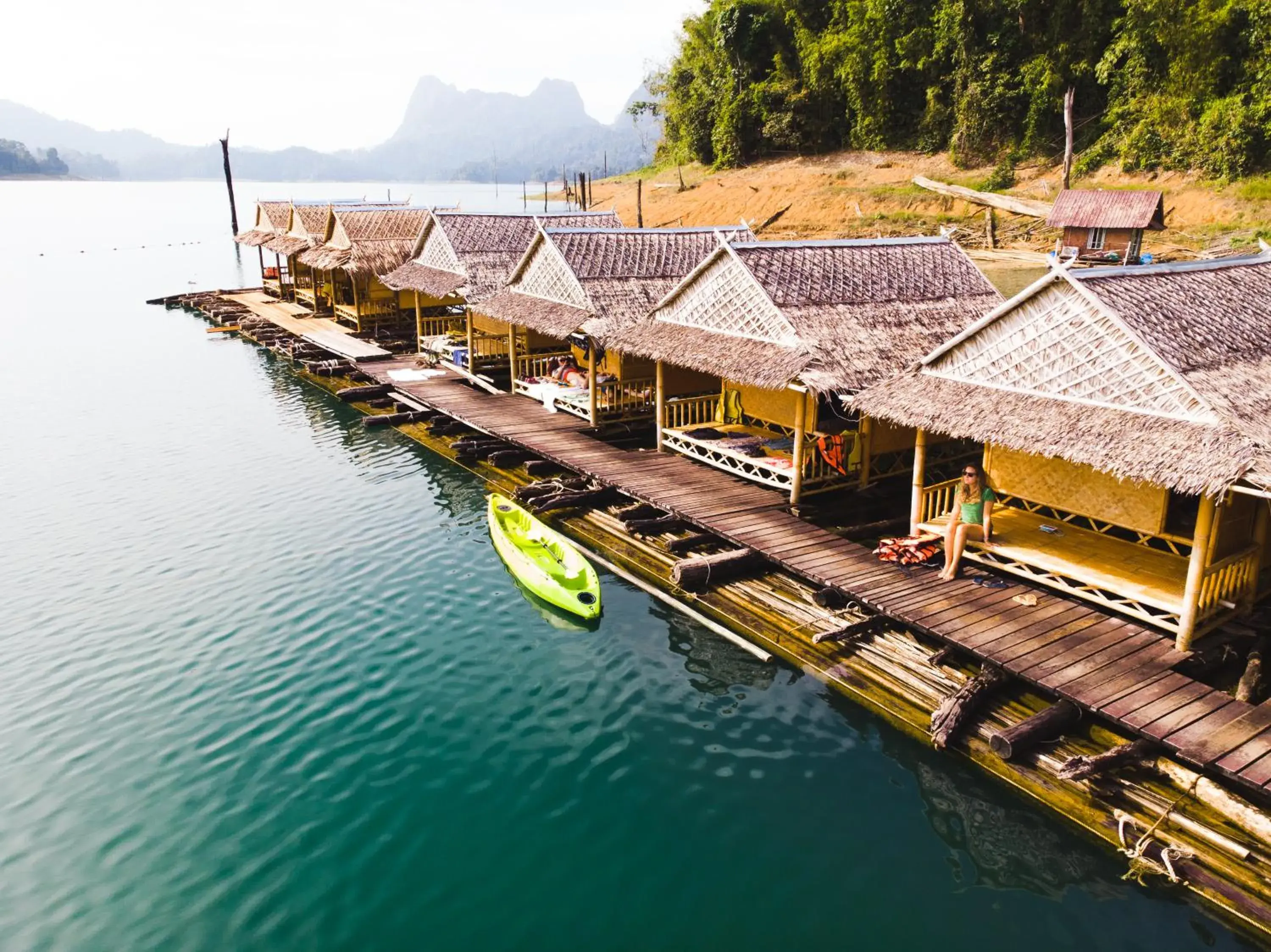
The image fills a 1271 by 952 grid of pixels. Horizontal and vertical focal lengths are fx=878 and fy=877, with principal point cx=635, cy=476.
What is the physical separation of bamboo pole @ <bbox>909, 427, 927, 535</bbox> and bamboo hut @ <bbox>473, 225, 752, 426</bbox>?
8703mm

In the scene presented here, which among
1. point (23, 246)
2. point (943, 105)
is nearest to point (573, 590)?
point (943, 105)

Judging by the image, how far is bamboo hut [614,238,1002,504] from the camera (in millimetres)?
17953

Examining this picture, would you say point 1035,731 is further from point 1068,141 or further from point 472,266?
point 1068,141

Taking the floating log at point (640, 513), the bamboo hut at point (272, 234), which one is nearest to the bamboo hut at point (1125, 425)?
the floating log at point (640, 513)

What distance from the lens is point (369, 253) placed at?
38.6 m

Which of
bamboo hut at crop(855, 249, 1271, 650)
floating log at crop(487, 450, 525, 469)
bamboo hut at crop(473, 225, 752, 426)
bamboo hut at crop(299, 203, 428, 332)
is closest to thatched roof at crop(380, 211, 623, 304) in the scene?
bamboo hut at crop(299, 203, 428, 332)

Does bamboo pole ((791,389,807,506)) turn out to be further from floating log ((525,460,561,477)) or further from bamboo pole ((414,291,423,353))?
bamboo pole ((414,291,423,353))

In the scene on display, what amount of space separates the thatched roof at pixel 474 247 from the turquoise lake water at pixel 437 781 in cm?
1297

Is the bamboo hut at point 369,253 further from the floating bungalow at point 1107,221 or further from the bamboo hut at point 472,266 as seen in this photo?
the floating bungalow at point 1107,221

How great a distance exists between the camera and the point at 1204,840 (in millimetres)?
9562

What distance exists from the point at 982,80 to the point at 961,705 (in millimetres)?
63139

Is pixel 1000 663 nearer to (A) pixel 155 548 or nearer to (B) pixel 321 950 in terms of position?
(B) pixel 321 950

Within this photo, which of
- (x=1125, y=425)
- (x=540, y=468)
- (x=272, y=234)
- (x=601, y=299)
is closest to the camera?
(x=1125, y=425)

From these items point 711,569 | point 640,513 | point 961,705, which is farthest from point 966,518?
point 640,513
